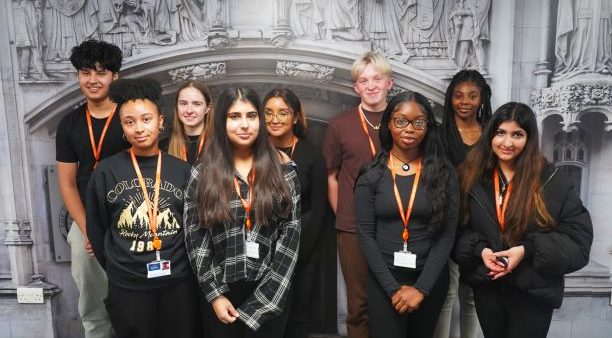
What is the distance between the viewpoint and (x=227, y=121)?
179 centimetres

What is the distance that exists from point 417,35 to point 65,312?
316 cm

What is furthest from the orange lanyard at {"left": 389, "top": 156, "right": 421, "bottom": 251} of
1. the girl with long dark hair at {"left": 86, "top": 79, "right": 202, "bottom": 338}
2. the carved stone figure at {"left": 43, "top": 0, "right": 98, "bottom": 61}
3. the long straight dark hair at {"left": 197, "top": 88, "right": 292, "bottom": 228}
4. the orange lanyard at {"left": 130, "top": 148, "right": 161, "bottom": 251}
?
the carved stone figure at {"left": 43, "top": 0, "right": 98, "bottom": 61}

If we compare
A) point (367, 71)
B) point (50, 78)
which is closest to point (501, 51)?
point (367, 71)

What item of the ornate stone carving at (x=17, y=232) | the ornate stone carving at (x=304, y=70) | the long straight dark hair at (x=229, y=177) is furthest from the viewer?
the ornate stone carving at (x=17, y=232)

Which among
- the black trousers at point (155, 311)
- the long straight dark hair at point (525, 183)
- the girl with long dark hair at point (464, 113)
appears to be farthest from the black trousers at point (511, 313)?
the black trousers at point (155, 311)

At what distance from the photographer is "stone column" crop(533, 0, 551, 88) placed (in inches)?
104

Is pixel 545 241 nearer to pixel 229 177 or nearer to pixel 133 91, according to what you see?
pixel 229 177

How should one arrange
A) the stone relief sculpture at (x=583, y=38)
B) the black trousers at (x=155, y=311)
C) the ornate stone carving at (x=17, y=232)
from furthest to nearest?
the ornate stone carving at (x=17, y=232) < the stone relief sculpture at (x=583, y=38) < the black trousers at (x=155, y=311)

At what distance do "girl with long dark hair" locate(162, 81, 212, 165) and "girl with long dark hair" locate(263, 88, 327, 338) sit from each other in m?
0.36

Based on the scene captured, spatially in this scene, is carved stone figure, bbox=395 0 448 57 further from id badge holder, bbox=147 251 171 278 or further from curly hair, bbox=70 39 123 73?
id badge holder, bbox=147 251 171 278

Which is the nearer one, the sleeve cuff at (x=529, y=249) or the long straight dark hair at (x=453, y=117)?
the sleeve cuff at (x=529, y=249)

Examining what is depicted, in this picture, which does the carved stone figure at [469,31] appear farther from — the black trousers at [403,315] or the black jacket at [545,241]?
the black trousers at [403,315]

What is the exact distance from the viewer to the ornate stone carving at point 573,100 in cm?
264

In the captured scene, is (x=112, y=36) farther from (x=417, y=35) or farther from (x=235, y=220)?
(x=417, y=35)
